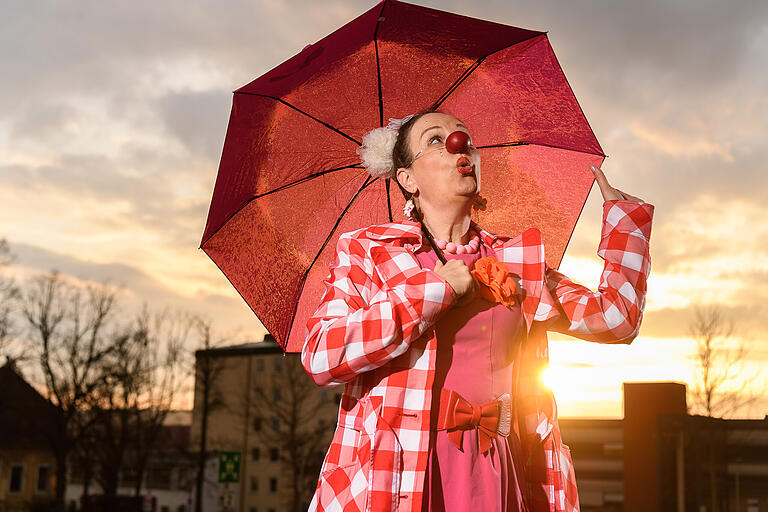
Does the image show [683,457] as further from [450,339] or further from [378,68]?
[450,339]

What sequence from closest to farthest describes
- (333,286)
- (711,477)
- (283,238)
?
(333,286), (283,238), (711,477)

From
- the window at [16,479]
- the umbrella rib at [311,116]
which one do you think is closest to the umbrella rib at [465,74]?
the umbrella rib at [311,116]

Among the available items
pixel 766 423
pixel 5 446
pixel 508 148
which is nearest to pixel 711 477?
pixel 766 423

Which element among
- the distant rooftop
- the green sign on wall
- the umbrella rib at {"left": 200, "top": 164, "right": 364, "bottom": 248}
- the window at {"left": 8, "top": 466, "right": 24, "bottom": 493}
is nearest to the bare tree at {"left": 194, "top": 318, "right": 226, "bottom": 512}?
the distant rooftop

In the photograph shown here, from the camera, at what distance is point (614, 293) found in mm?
2879

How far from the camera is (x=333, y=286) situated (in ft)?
9.06

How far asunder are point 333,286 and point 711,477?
26725 mm

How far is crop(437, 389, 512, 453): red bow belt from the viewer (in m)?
2.52

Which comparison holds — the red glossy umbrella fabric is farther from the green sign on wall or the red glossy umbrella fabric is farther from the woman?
the green sign on wall

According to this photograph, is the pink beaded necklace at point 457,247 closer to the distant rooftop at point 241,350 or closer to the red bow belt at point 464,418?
the red bow belt at point 464,418

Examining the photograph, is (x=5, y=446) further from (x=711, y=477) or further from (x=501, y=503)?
(x=501, y=503)

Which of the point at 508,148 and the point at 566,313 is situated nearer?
the point at 566,313

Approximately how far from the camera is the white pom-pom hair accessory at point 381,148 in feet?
10.9

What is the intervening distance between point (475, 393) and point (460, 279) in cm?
42
